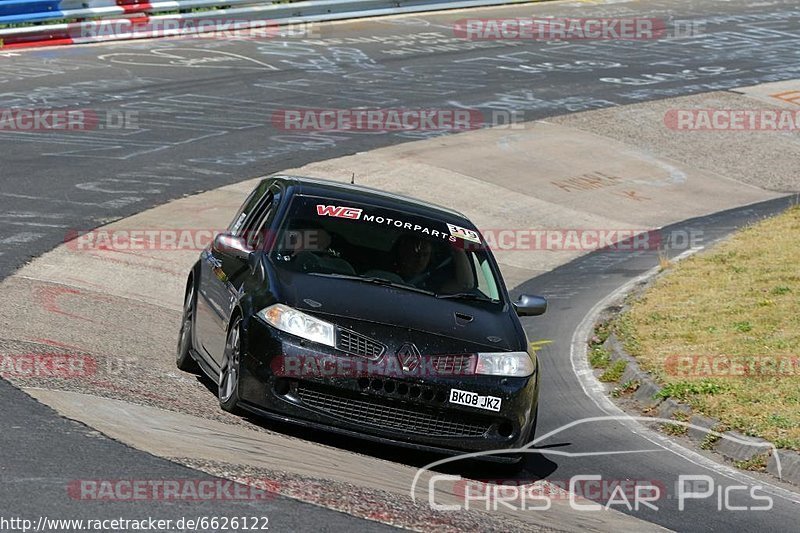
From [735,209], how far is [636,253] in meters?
3.91

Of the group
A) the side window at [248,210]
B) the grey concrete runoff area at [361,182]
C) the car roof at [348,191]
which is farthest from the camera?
the side window at [248,210]

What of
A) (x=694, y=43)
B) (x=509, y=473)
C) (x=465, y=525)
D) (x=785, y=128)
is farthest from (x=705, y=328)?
(x=694, y=43)

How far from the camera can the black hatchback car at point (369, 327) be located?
8.13m

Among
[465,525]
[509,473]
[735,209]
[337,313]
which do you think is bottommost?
[735,209]

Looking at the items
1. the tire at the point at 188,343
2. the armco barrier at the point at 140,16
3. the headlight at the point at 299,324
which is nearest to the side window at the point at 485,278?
the headlight at the point at 299,324

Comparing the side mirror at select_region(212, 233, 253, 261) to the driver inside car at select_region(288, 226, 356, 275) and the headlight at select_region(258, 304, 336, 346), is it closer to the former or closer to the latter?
the driver inside car at select_region(288, 226, 356, 275)

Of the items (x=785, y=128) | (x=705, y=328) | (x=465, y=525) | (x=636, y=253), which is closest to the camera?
(x=465, y=525)

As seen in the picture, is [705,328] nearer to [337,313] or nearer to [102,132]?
[337,313]

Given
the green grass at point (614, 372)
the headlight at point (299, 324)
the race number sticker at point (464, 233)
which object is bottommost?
the green grass at point (614, 372)

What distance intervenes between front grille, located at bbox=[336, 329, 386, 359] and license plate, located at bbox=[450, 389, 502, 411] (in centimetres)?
52

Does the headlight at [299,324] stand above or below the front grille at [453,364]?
above

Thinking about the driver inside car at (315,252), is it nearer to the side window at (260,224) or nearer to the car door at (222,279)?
the side window at (260,224)

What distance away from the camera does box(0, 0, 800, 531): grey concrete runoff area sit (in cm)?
712

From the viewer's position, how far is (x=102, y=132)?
2175cm
